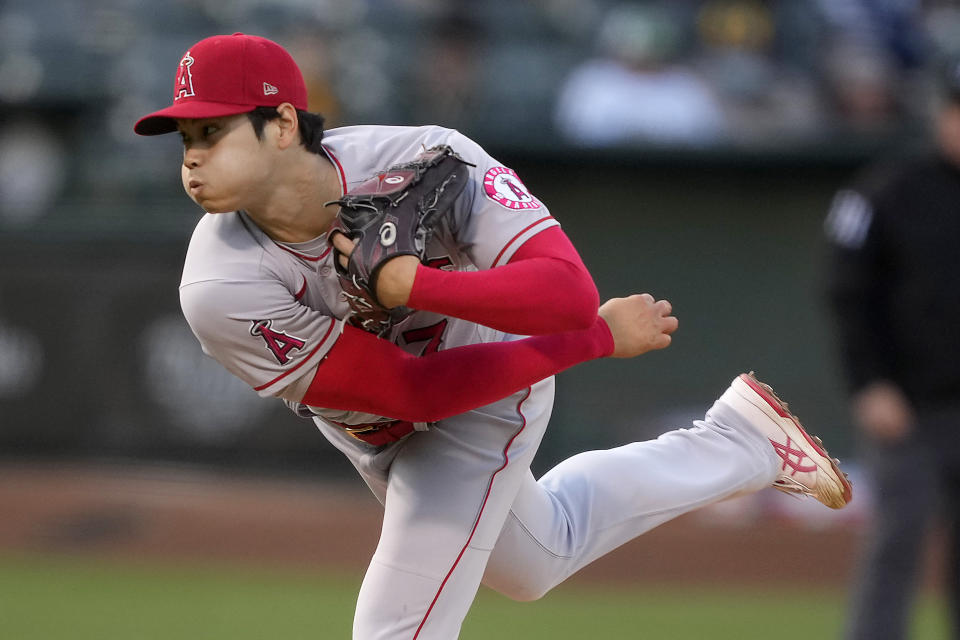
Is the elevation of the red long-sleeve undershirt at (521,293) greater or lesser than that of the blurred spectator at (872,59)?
greater

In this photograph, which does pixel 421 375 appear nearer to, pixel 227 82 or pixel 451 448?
pixel 451 448

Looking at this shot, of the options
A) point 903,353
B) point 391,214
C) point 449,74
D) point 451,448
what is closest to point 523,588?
point 451,448

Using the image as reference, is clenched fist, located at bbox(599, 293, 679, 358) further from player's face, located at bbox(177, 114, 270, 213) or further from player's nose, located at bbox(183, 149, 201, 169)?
player's nose, located at bbox(183, 149, 201, 169)

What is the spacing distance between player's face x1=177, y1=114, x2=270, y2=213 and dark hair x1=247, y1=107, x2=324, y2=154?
0.02 m

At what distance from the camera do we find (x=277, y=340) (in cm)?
301

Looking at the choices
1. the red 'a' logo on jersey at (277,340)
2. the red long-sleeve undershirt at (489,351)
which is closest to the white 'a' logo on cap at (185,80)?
the red 'a' logo on jersey at (277,340)

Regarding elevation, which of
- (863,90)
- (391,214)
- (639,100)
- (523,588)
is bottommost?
(523,588)

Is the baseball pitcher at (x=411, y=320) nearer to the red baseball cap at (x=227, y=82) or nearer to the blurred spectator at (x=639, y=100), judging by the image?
the red baseball cap at (x=227, y=82)

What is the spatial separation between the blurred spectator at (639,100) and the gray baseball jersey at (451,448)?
14.2 feet

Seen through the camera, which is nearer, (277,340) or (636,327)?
(277,340)

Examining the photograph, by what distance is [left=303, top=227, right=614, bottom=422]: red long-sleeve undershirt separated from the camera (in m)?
2.87

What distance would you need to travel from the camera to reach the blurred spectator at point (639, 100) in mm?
7891

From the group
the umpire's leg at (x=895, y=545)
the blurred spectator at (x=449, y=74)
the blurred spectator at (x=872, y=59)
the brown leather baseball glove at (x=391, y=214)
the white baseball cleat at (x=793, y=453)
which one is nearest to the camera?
the brown leather baseball glove at (x=391, y=214)

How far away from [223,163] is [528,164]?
16.0 feet
